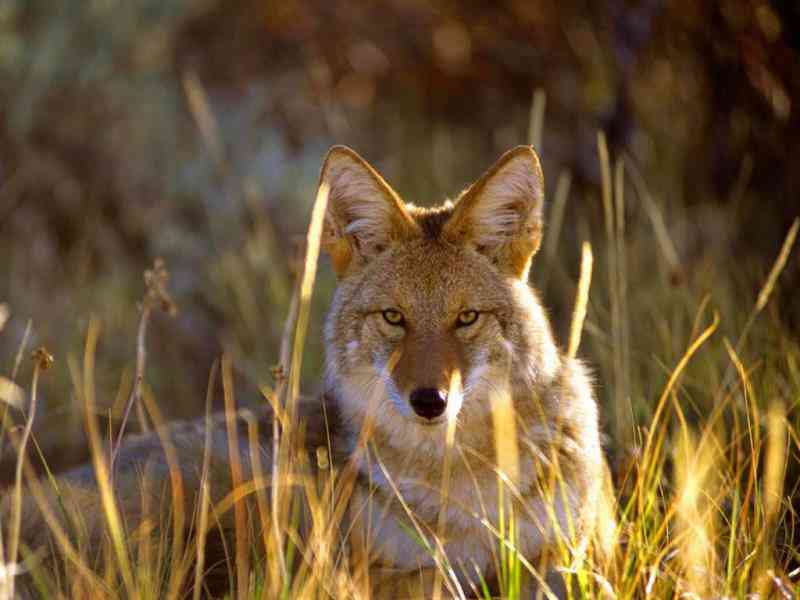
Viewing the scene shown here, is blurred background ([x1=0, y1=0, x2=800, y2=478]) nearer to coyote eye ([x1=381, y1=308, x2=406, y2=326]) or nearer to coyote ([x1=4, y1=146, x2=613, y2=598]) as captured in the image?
coyote ([x1=4, y1=146, x2=613, y2=598])

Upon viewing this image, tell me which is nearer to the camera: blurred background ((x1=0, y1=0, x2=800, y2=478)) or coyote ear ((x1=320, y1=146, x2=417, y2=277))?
coyote ear ((x1=320, y1=146, x2=417, y2=277))

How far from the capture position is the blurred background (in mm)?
5699

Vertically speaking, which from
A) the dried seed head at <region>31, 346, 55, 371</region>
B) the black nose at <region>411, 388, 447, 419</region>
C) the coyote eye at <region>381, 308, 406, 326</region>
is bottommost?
the black nose at <region>411, 388, 447, 419</region>

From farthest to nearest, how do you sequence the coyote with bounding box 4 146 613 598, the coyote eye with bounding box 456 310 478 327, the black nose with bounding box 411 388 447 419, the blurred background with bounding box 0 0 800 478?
the blurred background with bounding box 0 0 800 478
the coyote eye with bounding box 456 310 478 327
the coyote with bounding box 4 146 613 598
the black nose with bounding box 411 388 447 419

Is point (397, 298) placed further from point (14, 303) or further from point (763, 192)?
point (14, 303)

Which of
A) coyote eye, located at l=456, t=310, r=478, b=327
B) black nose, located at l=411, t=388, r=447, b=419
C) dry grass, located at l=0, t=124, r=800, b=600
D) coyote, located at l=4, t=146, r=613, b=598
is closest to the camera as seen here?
dry grass, located at l=0, t=124, r=800, b=600

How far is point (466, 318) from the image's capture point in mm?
3518

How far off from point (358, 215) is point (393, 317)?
43 centimetres

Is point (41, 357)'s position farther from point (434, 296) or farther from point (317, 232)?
point (434, 296)

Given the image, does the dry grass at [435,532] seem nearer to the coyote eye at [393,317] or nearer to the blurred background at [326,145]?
the coyote eye at [393,317]

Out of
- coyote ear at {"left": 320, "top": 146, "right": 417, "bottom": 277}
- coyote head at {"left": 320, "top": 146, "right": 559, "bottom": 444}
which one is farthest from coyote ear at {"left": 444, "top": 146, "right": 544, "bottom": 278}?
coyote ear at {"left": 320, "top": 146, "right": 417, "bottom": 277}

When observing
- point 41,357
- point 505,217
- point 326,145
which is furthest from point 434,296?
point 326,145

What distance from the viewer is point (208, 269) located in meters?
7.16

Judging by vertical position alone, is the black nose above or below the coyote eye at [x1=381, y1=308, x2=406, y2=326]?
below
